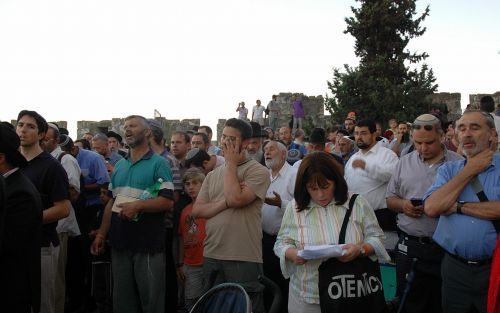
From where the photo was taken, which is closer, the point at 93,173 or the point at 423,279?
the point at 423,279

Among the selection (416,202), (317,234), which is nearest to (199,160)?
(416,202)

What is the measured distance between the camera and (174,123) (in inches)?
629

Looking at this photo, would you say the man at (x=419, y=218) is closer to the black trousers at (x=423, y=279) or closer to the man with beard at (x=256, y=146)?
the black trousers at (x=423, y=279)

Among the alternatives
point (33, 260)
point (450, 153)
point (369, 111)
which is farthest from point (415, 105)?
point (33, 260)

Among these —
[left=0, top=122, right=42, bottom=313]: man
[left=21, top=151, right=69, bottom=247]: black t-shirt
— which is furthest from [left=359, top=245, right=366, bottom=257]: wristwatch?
[left=21, top=151, right=69, bottom=247]: black t-shirt

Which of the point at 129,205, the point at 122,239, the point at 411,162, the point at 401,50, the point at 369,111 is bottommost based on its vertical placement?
the point at 122,239

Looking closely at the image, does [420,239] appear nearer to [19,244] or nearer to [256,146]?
[256,146]

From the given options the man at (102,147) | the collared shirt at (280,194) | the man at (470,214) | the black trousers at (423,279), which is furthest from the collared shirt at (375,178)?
the man at (102,147)

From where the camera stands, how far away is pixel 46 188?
4297 mm

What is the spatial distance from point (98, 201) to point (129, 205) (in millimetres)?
2411

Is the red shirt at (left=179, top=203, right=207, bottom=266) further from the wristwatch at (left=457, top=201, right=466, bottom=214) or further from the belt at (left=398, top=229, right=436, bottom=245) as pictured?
the wristwatch at (left=457, top=201, right=466, bottom=214)

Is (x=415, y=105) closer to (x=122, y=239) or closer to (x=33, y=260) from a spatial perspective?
(x=122, y=239)

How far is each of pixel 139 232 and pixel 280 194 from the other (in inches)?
64.4

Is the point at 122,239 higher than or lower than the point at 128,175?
lower
